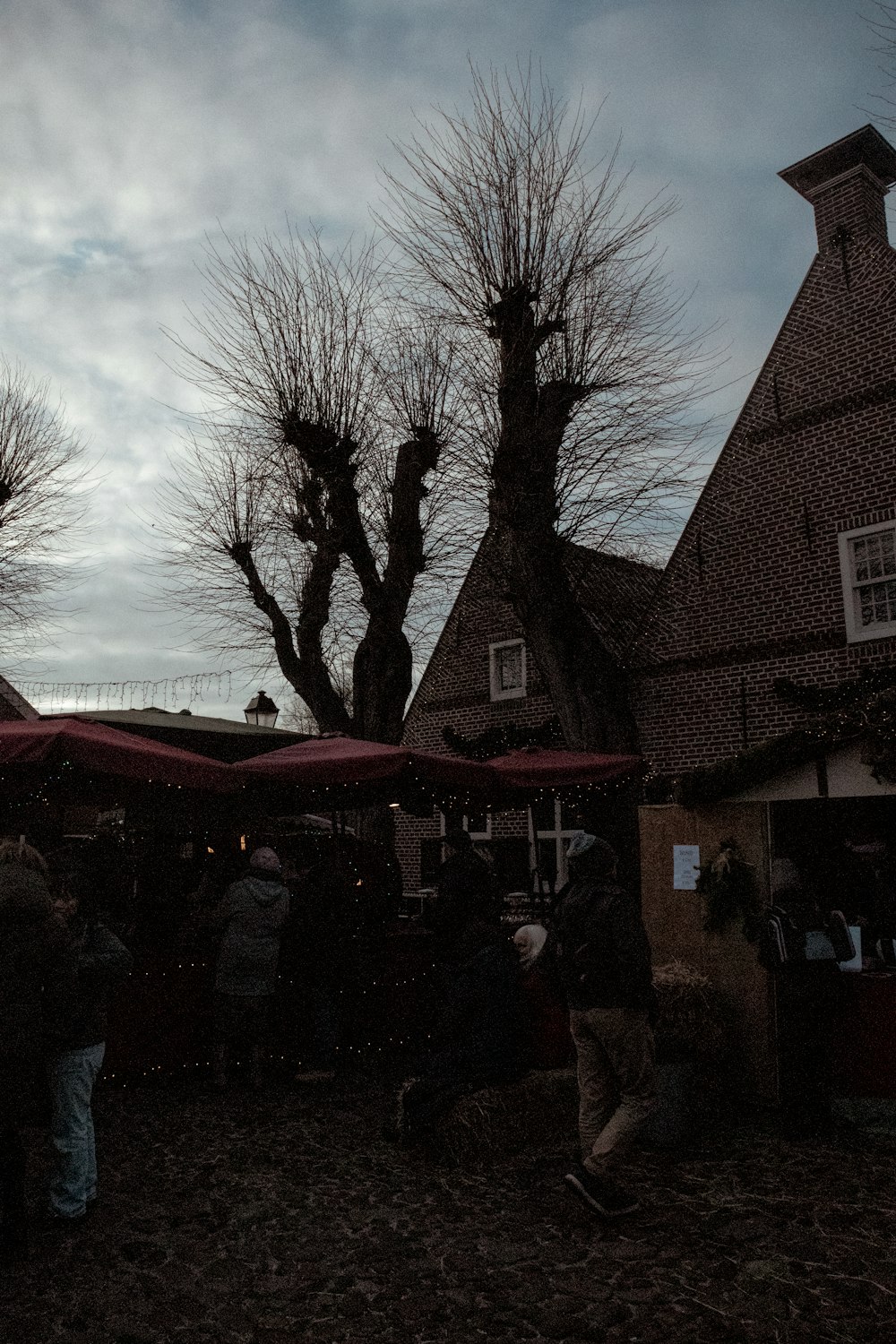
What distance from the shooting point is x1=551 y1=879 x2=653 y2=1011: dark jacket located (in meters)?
4.75

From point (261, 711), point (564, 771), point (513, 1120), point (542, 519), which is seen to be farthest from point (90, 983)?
point (261, 711)

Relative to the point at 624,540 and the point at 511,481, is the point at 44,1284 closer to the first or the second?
the point at 511,481

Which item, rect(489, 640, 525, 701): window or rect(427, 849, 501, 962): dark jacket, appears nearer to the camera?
rect(427, 849, 501, 962): dark jacket

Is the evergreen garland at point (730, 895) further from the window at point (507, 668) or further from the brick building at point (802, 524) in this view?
the window at point (507, 668)

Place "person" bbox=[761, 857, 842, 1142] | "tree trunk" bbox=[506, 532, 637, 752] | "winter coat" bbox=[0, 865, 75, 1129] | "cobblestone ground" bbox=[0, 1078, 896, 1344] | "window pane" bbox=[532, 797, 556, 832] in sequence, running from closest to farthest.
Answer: "cobblestone ground" bbox=[0, 1078, 896, 1344]
"winter coat" bbox=[0, 865, 75, 1129]
"person" bbox=[761, 857, 842, 1142]
"tree trunk" bbox=[506, 532, 637, 752]
"window pane" bbox=[532, 797, 556, 832]

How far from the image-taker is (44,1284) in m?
4.11

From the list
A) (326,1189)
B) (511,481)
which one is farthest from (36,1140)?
(511,481)

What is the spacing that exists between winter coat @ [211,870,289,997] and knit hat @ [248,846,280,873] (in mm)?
105

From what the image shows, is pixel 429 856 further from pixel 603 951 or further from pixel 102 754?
pixel 603 951

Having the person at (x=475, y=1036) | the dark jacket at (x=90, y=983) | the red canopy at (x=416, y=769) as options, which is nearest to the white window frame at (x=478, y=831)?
the red canopy at (x=416, y=769)

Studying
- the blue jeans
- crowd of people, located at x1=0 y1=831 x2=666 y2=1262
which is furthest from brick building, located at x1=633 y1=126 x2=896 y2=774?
the blue jeans

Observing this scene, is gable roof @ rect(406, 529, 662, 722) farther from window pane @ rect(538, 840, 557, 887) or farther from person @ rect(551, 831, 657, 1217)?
person @ rect(551, 831, 657, 1217)

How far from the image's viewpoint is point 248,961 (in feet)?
24.1

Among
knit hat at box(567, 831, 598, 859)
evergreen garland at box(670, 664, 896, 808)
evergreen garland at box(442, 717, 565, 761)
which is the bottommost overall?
knit hat at box(567, 831, 598, 859)
